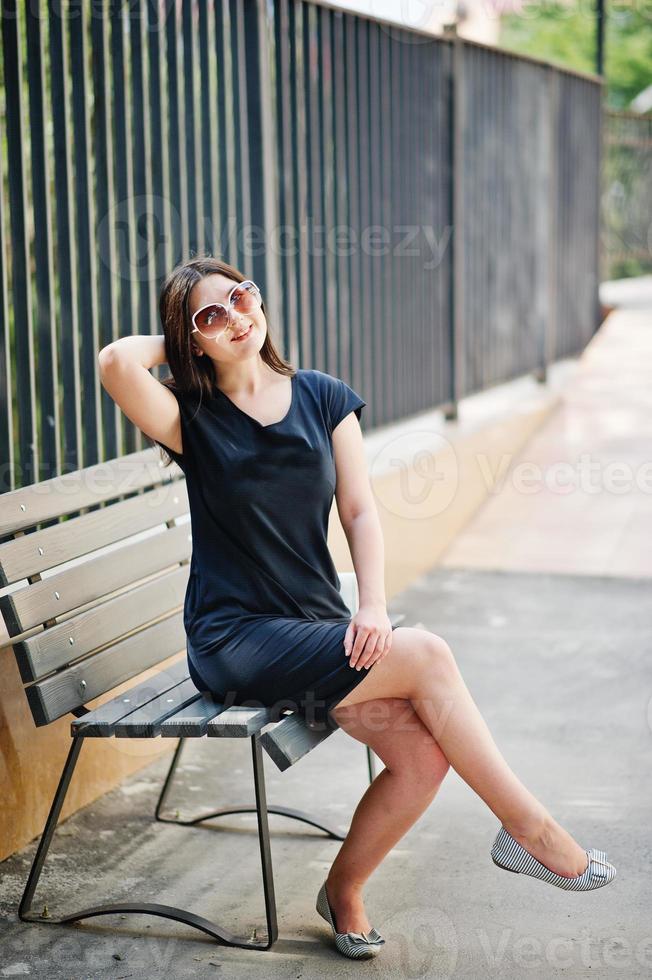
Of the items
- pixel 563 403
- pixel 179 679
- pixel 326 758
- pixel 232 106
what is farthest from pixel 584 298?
pixel 179 679

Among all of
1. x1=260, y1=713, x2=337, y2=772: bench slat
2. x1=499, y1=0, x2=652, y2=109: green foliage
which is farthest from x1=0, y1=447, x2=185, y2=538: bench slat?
x1=499, y1=0, x2=652, y2=109: green foliage

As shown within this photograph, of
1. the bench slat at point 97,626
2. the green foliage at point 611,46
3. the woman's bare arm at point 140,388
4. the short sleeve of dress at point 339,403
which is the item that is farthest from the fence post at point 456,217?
the green foliage at point 611,46

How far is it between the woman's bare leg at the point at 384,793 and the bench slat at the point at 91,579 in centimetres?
80

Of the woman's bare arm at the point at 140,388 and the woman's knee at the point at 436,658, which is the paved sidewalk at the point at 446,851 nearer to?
the woman's knee at the point at 436,658

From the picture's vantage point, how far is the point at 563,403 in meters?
9.38

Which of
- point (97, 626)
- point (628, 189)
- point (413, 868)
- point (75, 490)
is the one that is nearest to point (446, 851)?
point (413, 868)

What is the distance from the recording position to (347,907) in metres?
3.08

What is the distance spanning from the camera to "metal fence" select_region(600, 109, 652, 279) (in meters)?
13.5

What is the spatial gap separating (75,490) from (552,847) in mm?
1543

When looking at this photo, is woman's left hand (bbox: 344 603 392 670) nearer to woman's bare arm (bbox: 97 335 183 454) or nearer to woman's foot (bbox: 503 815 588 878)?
woman's foot (bbox: 503 815 588 878)

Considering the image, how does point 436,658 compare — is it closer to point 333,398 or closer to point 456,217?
point 333,398

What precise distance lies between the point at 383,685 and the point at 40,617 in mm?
878

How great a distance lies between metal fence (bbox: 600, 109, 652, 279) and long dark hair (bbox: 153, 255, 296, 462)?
10.8m

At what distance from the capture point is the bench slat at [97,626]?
125 inches
